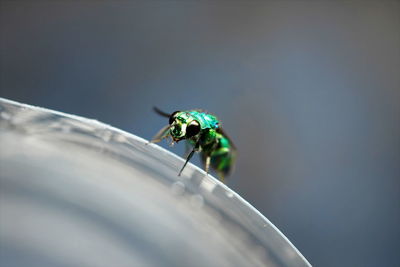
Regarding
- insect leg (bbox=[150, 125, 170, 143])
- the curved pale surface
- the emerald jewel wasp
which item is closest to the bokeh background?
the emerald jewel wasp

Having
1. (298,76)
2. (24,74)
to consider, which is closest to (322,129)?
(298,76)

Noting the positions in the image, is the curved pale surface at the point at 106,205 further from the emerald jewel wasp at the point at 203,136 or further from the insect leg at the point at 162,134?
the insect leg at the point at 162,134

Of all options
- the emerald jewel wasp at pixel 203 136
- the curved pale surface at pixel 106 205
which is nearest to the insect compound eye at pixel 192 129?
the emerald jewel wasp at pixel 203 136

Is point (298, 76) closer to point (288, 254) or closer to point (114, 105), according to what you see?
point (114, 105)

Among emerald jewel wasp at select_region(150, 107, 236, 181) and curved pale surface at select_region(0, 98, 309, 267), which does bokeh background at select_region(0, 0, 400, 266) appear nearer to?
emerald jewel wasp at select_region(150, 107, 236, 181)

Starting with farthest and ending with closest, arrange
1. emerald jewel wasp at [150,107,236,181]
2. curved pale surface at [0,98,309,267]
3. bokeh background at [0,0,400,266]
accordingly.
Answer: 1. bokeh background at [0,0,400,266]
2. emerald jewel wasp at [150,107,236,181]
3. curved pale surface at [0,98,309,267]

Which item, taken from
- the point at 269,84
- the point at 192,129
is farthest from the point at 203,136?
the point at 269,84
